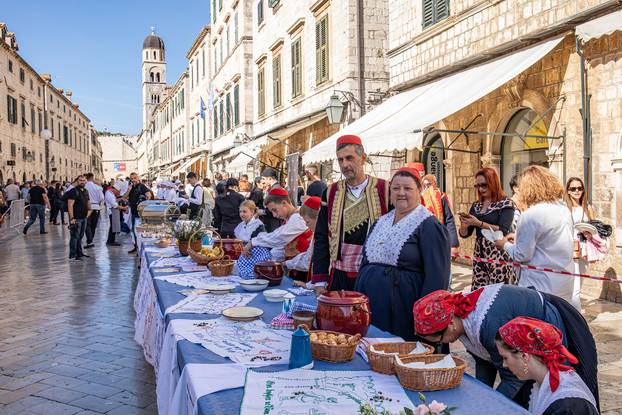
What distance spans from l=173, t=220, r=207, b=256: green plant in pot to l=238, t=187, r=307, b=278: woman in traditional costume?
3.13 ft

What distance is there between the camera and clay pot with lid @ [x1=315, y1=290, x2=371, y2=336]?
254 cm

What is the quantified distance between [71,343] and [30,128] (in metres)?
36.8

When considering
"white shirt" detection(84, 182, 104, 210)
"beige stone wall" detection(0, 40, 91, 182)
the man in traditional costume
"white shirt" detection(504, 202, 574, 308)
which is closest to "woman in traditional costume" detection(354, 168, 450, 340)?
the man in traditional costume

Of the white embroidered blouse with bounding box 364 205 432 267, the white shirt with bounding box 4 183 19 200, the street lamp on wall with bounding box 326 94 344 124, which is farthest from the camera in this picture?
the white shirt with bounding box 4 183 19 200

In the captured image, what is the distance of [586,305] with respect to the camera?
696 centimetres

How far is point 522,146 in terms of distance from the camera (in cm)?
900

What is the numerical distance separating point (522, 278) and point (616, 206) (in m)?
3.55

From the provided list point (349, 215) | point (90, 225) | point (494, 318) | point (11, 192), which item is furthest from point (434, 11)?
point (11, 192)

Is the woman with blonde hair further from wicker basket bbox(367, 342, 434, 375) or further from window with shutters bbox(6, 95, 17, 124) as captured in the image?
window with shutters bbox(6, 95, 17, 124)

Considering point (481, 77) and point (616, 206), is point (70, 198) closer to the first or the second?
point (481, 77)

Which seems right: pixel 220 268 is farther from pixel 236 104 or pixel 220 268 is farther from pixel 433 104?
pixel 236 104

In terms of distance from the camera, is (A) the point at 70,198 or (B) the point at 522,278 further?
(A) the point at 70,198

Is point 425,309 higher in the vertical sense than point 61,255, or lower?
higher

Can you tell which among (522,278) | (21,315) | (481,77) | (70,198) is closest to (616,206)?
(481,77)
